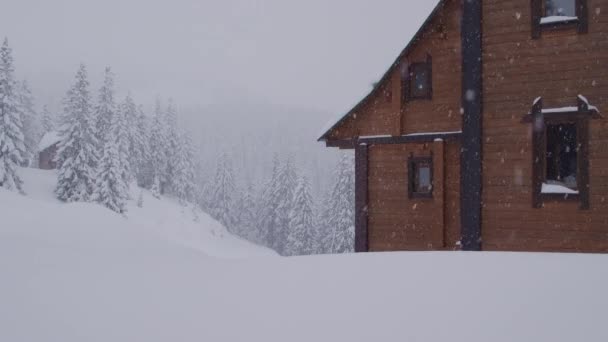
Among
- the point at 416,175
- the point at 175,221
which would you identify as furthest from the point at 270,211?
the point at 416,175

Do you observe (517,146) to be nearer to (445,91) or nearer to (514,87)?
(514,87)

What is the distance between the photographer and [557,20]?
32.6 feet

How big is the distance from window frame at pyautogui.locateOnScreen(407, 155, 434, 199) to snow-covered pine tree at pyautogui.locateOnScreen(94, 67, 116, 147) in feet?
127

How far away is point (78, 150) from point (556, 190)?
4038 centimetres

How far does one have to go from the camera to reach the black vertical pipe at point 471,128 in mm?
10562

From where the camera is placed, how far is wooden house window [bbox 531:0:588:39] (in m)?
9.74

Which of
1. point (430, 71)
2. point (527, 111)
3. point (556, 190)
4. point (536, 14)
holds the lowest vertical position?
point (556, 190)

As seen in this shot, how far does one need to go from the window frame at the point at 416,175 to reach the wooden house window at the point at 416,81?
57.6 inches

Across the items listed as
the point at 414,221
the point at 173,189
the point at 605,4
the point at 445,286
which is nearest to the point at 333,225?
the point at 173,189

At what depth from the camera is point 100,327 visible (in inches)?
119

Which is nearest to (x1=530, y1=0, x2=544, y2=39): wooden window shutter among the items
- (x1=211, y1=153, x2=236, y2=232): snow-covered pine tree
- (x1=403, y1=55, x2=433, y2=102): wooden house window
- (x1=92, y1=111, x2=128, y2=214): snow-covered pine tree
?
(x1=403, y1=55, x2=433, y2=102): wooden house window

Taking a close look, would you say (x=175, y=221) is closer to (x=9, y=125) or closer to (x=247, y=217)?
(x=9, y=125)

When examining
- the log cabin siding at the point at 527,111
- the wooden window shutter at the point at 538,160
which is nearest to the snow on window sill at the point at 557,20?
the log cabin siding at the point at 527,111

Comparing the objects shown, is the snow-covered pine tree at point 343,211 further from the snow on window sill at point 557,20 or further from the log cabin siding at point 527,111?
the snow on window sill at point 557,20
